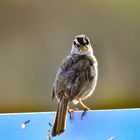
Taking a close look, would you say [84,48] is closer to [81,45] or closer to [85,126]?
[81,45]

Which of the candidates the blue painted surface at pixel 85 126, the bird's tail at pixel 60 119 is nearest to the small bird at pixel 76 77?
the bird's tail at pixel 60 119

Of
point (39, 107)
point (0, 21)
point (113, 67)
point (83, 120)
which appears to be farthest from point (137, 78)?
point (83, 120)

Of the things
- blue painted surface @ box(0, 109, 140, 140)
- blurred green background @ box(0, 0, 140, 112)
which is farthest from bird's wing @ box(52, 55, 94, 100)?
blurred green background @ box(0, 0, 140, 112)

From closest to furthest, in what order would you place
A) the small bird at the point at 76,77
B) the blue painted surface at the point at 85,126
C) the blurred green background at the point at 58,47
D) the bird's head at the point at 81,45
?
the blue painted surface at the point at 85,126
the small bird at the point at 76,77
the bird's head at the point at 81,45
the blurred green background at the point at 58,47

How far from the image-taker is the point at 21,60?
3.43m

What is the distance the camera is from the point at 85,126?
1426 mm

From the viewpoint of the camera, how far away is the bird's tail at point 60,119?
→ 1431 millimetres

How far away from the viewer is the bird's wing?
1.75 m

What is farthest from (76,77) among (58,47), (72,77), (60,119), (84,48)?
(58,47)

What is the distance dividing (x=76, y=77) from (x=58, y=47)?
1611mm

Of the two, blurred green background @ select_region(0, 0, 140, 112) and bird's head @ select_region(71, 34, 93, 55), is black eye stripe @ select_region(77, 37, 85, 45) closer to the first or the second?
bird's head @ select_region(71, 34, 93, 55)

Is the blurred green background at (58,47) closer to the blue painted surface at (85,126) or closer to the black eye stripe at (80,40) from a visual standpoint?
the black eye stripe at (80,40)

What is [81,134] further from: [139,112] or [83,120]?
[139,112]

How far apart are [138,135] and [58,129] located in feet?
0.64
